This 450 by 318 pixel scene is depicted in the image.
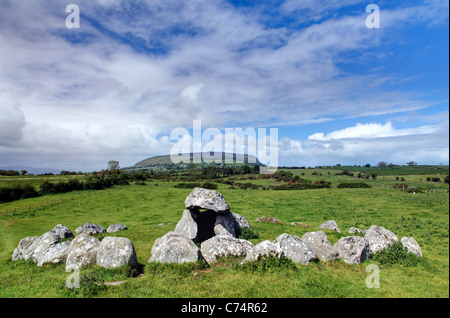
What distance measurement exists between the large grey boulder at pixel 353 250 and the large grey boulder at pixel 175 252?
318 inches


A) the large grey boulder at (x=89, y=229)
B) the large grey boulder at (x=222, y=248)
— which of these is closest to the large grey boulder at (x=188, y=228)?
the large grey boulder at (x=222, y=248)

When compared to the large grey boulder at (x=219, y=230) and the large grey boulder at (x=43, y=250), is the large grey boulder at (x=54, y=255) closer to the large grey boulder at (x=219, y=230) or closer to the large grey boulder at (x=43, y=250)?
the large grey boulder at (x=43, y=250)

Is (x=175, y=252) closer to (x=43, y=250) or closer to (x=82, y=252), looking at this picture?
(x=82, y=252)

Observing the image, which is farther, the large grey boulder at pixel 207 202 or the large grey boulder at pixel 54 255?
the large grey boulder at pixel 207 202

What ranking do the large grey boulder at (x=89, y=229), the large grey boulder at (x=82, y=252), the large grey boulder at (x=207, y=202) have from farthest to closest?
the large grey boulder at (x=89, y=229) < the large grey boulder at (x=207, y=202) < the large grey boulder at (x=82, y=252)

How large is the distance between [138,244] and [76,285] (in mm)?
7161

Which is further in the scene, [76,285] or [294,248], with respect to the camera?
[294,248]

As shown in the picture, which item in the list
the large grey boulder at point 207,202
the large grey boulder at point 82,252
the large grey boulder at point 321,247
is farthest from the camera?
the large grey boulder at point 207,202

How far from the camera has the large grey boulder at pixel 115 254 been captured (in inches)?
475

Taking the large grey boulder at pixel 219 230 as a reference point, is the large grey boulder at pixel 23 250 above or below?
below
